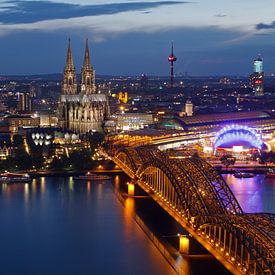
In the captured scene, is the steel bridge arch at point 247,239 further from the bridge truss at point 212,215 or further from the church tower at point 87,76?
the church tower at point 87,76

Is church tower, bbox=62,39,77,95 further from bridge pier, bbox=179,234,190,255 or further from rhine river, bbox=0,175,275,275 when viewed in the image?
bridge pier, bbox=179,234,190,255

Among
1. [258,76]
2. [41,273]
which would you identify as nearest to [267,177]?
[41,273]

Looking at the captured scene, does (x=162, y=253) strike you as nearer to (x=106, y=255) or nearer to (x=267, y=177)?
(x=106, y=255)

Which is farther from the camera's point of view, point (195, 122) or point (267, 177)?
point (195, 122)

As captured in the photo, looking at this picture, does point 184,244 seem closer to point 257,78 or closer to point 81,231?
point 81,231

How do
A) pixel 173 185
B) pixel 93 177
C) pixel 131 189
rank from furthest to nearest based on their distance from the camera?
pixel 93 177
pixel 131 189
pixel 173 185

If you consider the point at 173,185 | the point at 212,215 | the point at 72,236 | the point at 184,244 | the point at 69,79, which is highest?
the point at 69,79

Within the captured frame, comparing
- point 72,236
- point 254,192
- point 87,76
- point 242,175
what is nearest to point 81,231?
point 72,236

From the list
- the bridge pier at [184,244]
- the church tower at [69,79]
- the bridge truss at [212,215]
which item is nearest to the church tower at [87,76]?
the church tower at [69,79]
